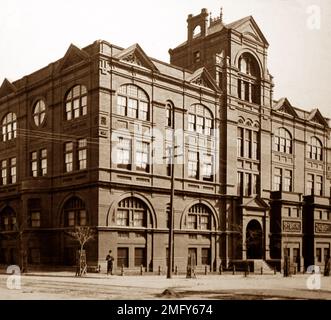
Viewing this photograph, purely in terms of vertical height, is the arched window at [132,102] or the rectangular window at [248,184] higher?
the arched window at [132,102]

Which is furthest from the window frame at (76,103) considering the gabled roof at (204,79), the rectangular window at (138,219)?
the gabled roof at (204,79)

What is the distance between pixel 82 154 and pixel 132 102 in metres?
5.28

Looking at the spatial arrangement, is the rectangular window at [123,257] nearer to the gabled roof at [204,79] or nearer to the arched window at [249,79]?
the gabled roof at [204,79]

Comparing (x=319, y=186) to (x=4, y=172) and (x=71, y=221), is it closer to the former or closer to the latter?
(x=71, y=221)

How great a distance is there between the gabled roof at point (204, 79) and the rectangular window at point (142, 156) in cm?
809

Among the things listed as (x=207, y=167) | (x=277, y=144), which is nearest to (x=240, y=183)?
(x=207, y=167)

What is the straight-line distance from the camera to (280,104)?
5297 cm

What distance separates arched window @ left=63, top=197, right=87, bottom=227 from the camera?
38.5 m

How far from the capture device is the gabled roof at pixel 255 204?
47.2m

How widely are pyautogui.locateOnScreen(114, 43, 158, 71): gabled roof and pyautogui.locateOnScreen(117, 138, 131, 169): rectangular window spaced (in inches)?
232

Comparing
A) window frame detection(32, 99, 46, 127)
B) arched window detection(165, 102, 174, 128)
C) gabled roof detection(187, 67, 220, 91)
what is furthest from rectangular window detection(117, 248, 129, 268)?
gabled roof detection(187, 67, 220, 91)

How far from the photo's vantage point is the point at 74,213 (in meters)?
39.2

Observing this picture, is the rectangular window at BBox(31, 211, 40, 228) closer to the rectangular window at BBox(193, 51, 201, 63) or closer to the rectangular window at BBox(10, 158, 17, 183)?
the rectangular window at BBox(10, 158, 17, 183)

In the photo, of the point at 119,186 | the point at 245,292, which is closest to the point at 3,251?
the point at 119,186
